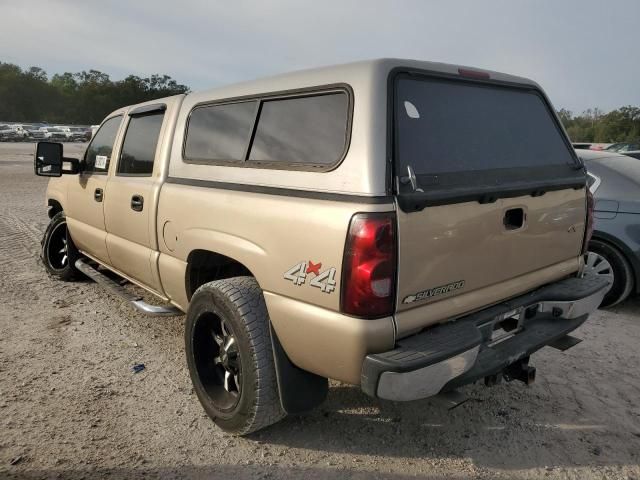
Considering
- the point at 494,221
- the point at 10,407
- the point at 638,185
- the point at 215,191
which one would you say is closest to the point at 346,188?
the point at 494,221

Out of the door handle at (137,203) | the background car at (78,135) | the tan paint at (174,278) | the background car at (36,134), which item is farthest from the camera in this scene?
the background car at (78,135)

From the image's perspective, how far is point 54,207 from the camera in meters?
5.64

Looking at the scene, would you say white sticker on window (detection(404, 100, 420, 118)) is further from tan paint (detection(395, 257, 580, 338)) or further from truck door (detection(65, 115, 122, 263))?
truck door (detection(65, 115, 122, 263))

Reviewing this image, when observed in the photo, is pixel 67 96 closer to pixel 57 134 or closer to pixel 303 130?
pixel 57 134

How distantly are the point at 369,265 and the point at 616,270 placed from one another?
3682 mm

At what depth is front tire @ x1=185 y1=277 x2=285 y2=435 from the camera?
2.48 m

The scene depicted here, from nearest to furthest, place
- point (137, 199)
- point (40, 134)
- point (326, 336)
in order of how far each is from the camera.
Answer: point (326, 336)
point (137, 199)
point (40, 134)

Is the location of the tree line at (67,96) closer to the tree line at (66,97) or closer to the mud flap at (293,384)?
the tree line at (66,97)

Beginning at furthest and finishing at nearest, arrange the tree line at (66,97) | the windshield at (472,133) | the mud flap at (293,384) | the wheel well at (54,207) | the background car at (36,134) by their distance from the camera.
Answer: the tree line at (66,97), the background car at (36,134), the wheel well at (54,207), the mud flap at (293,384), the windshield at (472,133)

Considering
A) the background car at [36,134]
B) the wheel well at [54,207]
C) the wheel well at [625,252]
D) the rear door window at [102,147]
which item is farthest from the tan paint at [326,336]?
the background car at [36,134]

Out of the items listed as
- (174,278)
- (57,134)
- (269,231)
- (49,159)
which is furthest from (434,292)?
(57,134)

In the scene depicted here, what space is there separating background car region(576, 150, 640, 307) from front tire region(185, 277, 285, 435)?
3.61m

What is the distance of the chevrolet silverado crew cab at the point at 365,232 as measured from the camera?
82.7 inches

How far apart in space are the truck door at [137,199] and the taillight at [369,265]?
1.85 metres
